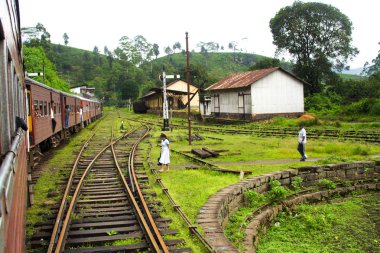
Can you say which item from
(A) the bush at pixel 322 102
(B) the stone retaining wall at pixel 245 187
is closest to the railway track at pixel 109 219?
(B) the stone retaining wall at pixel 245 187

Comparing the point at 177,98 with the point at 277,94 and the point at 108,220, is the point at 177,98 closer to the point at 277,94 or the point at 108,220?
the point at 277,94

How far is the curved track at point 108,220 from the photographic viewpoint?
5.66m

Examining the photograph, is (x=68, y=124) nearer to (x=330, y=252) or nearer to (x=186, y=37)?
(x=186, y=37)

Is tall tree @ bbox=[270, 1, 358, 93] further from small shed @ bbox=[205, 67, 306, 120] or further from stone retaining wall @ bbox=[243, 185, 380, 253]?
stone retaining wall @ bbox=[243, 185, 380, 253]

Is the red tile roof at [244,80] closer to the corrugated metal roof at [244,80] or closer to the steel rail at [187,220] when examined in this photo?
the corrugated metal roof at [244,80]

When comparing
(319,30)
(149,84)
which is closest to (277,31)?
(319,30)

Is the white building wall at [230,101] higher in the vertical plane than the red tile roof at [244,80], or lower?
lower

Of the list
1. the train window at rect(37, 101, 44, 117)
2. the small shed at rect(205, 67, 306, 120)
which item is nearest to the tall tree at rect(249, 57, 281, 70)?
the small shed at rect(205, 67, 306, 120)

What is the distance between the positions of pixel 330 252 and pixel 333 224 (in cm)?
178

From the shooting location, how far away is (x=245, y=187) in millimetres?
9648

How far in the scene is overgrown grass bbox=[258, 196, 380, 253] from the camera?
24.8 feet

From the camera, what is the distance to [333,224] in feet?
29.5

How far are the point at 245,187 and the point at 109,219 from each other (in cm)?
394

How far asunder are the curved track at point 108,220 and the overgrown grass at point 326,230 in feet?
7.94
